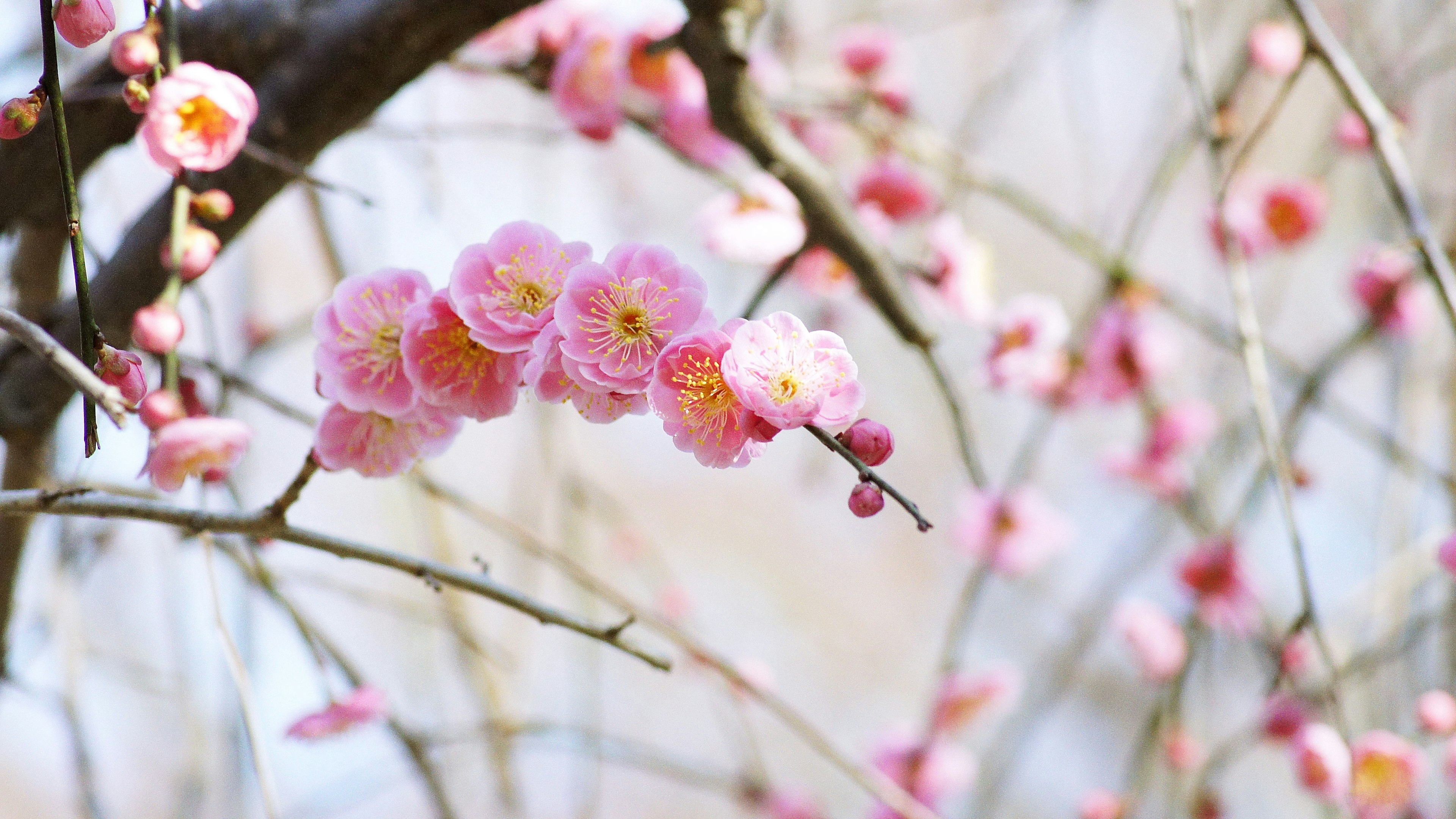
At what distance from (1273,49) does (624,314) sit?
0.98 meters

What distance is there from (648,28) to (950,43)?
5.97ft

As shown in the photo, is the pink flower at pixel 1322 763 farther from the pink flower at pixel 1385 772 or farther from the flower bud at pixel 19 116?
the flower bud at pixel 19 116

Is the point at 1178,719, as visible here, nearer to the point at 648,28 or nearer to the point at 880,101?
the point at 880,101

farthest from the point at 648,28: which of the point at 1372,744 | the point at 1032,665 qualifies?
the point at 1032,665

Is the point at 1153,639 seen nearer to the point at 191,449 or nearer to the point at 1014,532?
the point at 1014,532

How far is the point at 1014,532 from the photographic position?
4.13 feet

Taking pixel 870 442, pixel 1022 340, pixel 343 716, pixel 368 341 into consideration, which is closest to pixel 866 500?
pixel 870 442

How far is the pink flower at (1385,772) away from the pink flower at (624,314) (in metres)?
0.72

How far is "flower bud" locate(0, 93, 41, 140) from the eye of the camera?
355 millimetres

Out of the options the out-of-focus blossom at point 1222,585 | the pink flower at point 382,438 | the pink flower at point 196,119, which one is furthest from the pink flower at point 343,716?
the out-of-focus blossom at point 1222,585

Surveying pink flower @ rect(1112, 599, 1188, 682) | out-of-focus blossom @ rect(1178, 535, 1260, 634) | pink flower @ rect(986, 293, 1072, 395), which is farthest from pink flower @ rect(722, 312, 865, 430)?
pink flower @ rect(1112, 599, 1188, 682)

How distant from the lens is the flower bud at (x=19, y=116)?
0.36 m

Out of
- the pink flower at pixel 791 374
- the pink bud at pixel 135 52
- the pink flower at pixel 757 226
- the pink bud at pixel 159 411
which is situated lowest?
the pink bud at pixel 159 411

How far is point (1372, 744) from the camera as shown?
2.64ft
